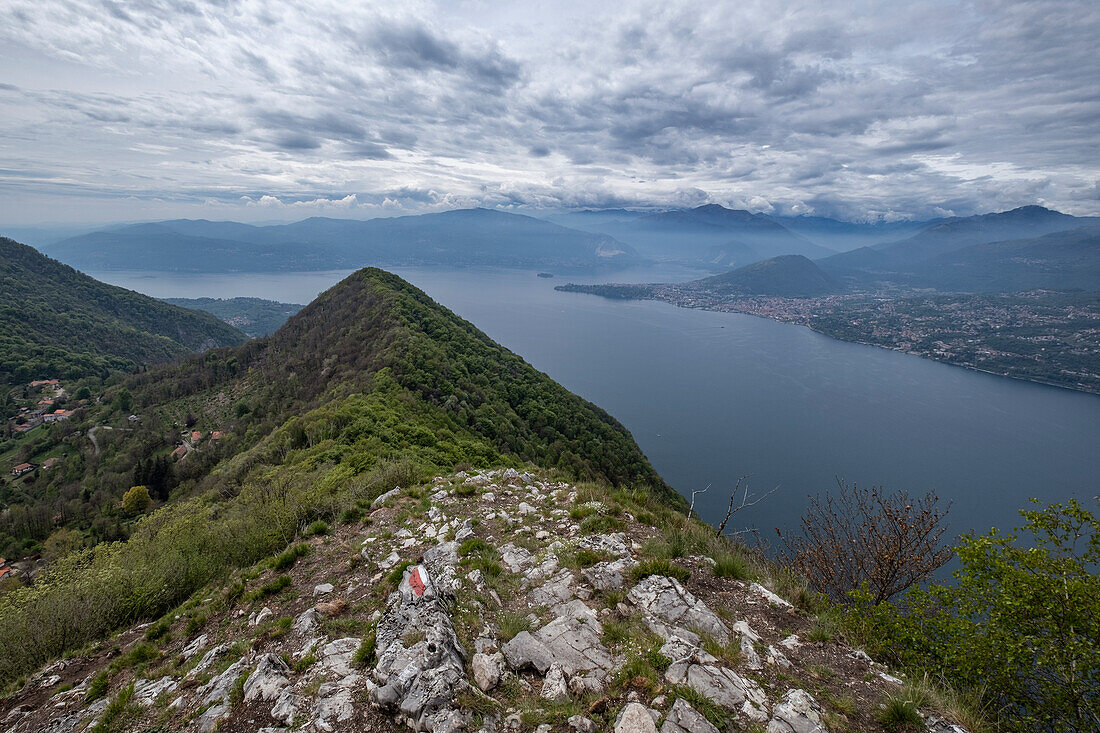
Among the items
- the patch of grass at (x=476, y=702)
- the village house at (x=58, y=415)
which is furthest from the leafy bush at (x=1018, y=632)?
the village house at (x=58, y=415)

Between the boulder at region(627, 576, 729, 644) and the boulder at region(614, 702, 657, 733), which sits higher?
the boulder at region(614, 702, 657, 733)

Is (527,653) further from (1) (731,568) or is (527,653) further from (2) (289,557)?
(2) (289,557)

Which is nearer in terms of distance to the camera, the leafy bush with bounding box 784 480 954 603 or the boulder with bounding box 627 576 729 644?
the boulder with bounding box 627 576 729 644

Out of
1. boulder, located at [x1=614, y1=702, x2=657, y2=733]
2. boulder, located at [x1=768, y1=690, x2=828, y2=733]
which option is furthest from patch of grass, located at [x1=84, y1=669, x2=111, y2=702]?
boulder, located at [x1=768, y1=690, x2=828, y2=733]

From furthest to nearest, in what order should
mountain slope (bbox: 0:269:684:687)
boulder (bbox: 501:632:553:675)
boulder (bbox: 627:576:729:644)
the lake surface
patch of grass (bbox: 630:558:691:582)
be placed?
1. the lake surface
2. mountain slope (bbox: 0:269:684:687)
3. patch of grass (bbox: 630:558:691:582)
4. boulder (bbox: 627:576:729:644)
5. boulder (bbox: 501:632:553:675)

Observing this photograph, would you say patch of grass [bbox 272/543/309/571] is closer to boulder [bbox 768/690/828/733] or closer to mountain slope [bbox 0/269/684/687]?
mountain slope [bbox 0/269/684/687]

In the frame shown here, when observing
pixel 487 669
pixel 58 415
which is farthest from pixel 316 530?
pixel 58 415

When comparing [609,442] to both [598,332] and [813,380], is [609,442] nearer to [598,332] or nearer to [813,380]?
[813,380]

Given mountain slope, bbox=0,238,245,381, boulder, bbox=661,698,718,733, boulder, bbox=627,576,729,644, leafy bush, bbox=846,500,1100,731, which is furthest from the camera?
mountain slope, bbox=0,238,245,381

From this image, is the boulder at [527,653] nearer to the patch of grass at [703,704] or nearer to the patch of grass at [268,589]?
the patch of grass at [703,704]
